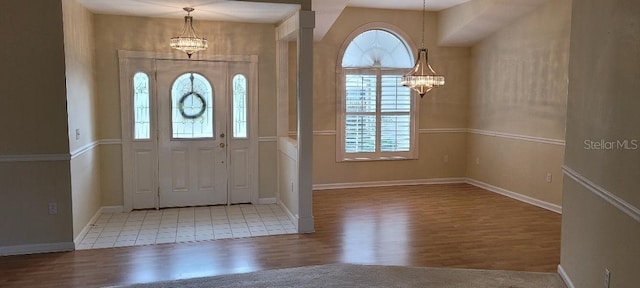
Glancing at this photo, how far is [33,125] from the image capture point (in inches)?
175

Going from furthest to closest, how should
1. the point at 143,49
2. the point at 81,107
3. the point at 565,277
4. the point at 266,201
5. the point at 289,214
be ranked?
the point at 266,201 < the point at 143,49 < the point at 289,214 < the point at 81,107 < the point at 565,277

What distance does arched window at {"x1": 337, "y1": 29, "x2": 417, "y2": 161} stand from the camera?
770 cm

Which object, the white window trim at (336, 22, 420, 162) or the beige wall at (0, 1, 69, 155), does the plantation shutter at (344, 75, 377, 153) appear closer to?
the white window trim at (336, 22, 420, 162)

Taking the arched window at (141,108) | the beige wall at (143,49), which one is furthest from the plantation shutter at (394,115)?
the arched window at (141,108)

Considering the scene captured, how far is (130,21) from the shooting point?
19.5ft

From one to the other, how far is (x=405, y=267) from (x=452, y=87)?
15.7 ft

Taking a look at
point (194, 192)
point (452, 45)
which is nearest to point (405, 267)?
point (194, 192)

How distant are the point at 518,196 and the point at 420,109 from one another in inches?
84.1

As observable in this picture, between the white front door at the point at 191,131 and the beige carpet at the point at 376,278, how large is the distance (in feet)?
9.08

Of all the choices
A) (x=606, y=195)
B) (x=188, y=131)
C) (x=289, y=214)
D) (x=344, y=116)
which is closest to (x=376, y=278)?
(x=606, y=195)

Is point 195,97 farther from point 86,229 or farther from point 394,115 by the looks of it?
point 394,115

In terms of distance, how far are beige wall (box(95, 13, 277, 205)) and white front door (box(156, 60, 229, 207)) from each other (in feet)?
1.10

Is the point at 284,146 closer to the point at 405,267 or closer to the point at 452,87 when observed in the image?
the point at 405,267

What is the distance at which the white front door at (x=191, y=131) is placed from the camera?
6.19 meters
